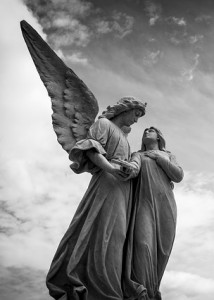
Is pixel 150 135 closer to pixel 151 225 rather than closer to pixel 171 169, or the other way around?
pixel 171 169

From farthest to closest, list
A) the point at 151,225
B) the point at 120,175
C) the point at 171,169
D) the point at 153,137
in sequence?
the point at 153,137
the point at 171,169
the point at 120,175
the point at 151,225

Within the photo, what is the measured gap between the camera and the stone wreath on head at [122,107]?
1030 cm

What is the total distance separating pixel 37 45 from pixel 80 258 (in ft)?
16.4

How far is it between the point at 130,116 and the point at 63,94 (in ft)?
5.48

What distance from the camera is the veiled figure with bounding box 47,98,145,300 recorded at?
8.59 m

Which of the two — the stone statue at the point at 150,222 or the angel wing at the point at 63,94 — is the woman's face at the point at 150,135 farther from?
the angel wing at the point at 63,94

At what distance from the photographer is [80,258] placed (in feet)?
29.1

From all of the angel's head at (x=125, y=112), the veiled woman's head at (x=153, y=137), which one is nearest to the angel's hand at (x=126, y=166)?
the veiled woman's head at (x=153, y=137)

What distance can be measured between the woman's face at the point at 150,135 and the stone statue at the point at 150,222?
0.89ft

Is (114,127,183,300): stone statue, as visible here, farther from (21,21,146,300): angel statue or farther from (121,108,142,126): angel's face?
(121,108,142,126): angel's face

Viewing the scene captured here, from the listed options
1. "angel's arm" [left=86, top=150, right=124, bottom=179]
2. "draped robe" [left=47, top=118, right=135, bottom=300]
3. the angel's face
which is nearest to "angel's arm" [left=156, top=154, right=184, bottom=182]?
"draped robe" [left=47, top=118, right=135, bottom=300]

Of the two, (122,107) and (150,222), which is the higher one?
(122,107)

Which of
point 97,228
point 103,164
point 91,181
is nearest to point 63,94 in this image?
point 91,181

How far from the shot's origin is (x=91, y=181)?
981 centimetres
